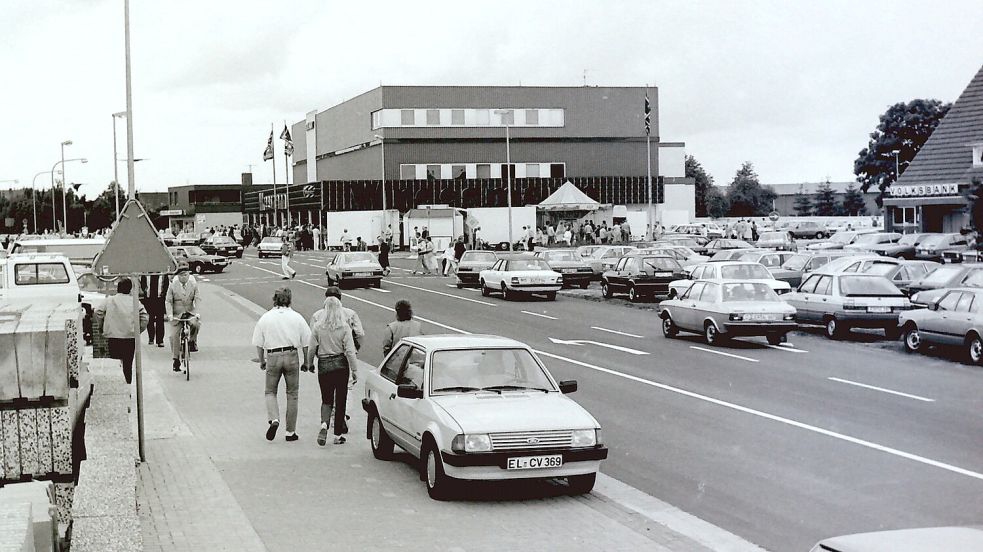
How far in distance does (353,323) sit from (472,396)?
317 cm

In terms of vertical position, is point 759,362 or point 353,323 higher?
point 353,323

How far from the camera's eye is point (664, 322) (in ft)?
85.7

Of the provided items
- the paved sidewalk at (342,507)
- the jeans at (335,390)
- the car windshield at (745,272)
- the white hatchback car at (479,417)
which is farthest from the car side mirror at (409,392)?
the car windshield at (745,272)

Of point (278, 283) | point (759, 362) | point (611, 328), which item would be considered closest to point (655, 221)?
point (278, 283)

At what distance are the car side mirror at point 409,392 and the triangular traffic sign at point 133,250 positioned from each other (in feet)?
8.40

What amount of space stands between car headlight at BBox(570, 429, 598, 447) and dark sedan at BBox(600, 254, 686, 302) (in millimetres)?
26783

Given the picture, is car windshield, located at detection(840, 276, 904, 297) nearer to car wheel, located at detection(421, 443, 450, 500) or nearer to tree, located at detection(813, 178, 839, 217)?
car wheel, located at detection(421, 443, 450, 500)

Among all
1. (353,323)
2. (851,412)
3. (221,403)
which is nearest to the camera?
(353,323)

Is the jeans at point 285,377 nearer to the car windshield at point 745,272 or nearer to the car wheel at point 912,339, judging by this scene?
the car wheel at point 912,339

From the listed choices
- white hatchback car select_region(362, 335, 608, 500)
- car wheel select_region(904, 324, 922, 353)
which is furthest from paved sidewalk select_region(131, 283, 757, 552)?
car wheel select_region(904, 324, 922, 353)

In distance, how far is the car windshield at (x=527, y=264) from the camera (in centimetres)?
3891

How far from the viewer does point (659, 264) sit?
37.5 m

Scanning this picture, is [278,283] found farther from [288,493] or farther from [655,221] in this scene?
[655,221]

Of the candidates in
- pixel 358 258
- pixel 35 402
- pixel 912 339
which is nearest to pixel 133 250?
pixel 35 402
